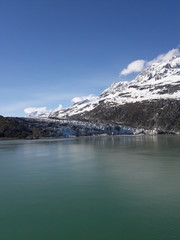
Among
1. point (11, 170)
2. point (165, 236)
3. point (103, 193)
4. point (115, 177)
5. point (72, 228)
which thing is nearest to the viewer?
point (165, 236)

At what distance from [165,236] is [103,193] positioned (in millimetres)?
7610

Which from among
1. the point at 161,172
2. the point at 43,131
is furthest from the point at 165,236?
the point at 43,131

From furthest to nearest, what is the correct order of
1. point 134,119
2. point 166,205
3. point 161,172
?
point 134,119 → point 161,172 → point 166,205

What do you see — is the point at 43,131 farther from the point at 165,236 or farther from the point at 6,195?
the point at 165,236

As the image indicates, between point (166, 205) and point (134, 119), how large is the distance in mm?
155356

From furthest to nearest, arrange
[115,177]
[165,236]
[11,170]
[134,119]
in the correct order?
[134,119] < [11,170] < [115,177] < [165,236]

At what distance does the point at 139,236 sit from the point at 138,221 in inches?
63.2

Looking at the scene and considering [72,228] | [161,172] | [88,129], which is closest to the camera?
[72,228]

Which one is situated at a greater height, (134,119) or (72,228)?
(134,119)

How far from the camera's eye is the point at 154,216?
1375 cm

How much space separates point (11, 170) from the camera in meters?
29.0

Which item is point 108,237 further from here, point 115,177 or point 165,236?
point 115,177

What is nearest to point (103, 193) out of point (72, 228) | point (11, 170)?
point (72, 228)

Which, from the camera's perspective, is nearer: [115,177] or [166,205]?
[166,205]
